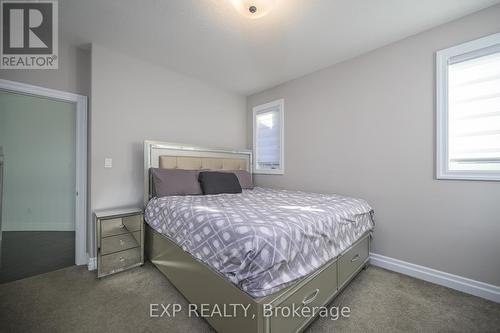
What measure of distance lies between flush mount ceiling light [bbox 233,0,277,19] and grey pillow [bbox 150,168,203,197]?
1903 mm

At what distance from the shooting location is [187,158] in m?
2.95

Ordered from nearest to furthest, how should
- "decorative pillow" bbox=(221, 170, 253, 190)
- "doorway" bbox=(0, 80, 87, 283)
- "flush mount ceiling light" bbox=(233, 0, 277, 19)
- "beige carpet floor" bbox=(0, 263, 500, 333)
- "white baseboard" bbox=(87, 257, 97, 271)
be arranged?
"beige carpet floor" bbox=(0, 263, 500, 333) < "flush mount ceiling light" bbox=(233, 0, 277, 19) < "white baseboard" bbox=(87, 257, 97, 271) < "doorway" bbox=(0, 80, 87, 283) < "decorative pillow" bbox=(221, 170, 253, 190)

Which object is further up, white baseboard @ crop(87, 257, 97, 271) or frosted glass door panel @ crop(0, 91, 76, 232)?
frosted glass door panel @ crop(0, 91, 76, 232)

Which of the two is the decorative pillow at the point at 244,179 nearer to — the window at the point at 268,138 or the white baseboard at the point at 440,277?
the window at the point at 268,138

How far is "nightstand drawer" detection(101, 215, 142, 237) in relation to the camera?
208cm

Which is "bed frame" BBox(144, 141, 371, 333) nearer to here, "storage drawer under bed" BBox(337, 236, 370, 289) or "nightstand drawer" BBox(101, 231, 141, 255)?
Answer: "storage drawer under bed" BBox(337, 236, 370, 289)

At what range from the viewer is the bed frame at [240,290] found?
3.52 feet

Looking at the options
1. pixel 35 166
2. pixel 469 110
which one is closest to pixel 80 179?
pixel 35 166

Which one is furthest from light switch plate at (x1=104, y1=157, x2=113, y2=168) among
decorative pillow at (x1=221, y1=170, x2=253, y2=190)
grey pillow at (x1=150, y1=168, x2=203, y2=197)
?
decorative pillow at (x1=221, y1=170, x2=253, y2=190)

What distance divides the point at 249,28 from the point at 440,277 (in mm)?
3220

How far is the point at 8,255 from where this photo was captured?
8.30 ft

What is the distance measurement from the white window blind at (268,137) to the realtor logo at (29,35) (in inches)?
114

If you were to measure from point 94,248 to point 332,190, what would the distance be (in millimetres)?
3085

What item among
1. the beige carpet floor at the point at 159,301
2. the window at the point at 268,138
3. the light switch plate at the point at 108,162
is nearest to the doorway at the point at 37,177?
the light switch plate at the point at 108,162
